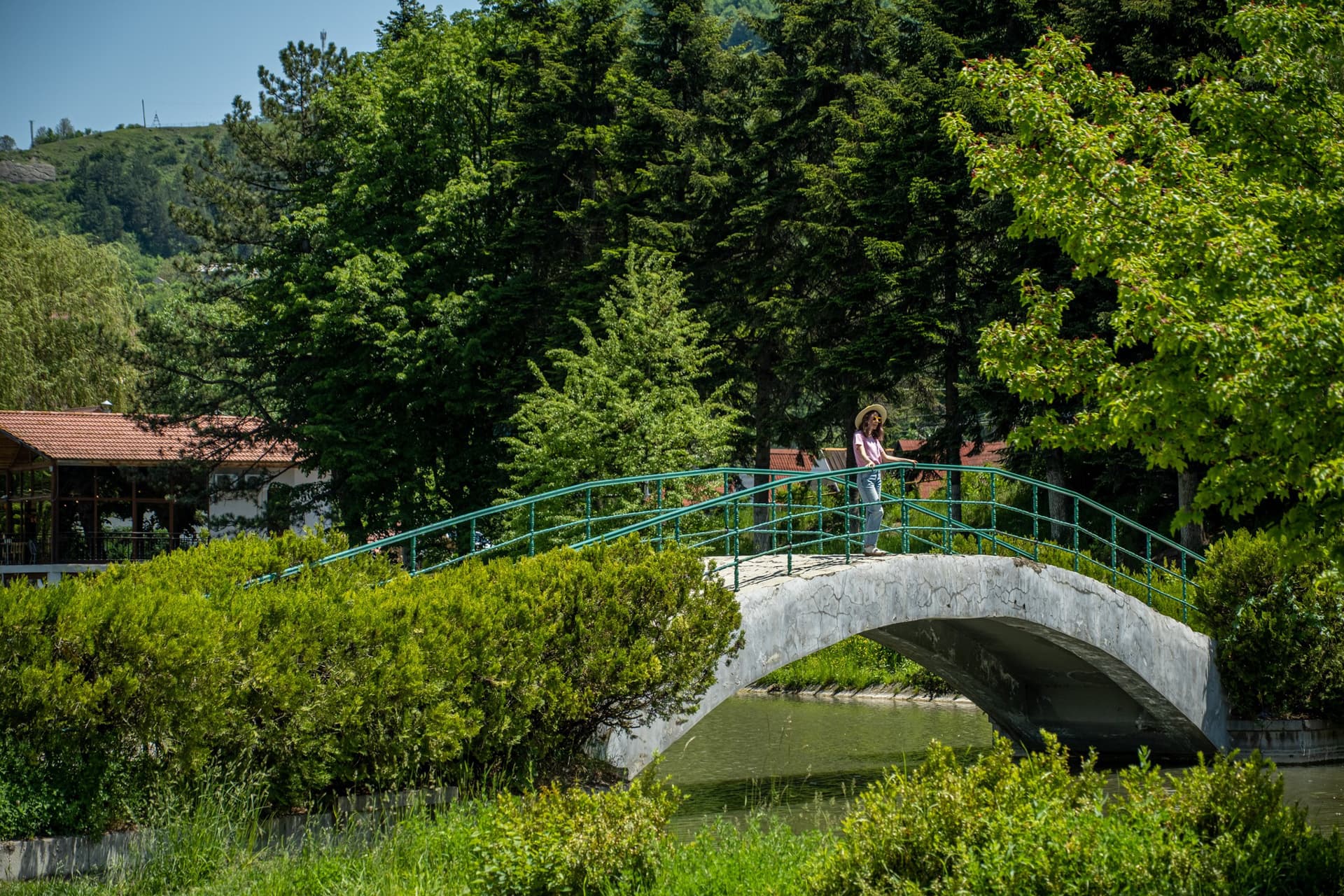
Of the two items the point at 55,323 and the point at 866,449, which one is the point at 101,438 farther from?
the point at 866,449

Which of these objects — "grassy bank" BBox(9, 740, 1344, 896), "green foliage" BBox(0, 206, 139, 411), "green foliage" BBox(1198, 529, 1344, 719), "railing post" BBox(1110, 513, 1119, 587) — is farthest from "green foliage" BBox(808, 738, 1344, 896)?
"green foliage" BBox(0, 206, 139, 411)

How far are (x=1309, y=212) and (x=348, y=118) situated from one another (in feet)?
91.6

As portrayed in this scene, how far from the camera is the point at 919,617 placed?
1312 centimetres

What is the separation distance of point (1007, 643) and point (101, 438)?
31.0m

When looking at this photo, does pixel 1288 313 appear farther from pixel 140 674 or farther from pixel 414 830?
pixel 140 674

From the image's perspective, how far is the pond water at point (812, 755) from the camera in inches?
533

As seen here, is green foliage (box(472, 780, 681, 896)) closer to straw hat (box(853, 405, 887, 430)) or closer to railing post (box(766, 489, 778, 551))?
railing post (box(766, 489, 778, 551))

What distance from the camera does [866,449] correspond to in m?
13.7

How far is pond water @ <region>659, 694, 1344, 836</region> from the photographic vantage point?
44.4 ft

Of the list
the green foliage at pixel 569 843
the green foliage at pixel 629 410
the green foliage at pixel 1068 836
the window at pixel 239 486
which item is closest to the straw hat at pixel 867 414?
the green foliage at pixel 1068 836

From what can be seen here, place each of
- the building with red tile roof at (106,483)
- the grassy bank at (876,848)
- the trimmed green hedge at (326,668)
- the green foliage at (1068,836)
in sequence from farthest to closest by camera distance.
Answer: the building with red tile roof at (106,483)
the trimmed green hedge at (326,668)
the grassy bank at (876,848)
the green foliage at (1068,836)

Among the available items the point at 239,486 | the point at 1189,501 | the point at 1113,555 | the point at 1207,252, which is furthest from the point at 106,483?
the point at 1207,252

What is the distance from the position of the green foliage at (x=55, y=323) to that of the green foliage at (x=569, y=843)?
3611 cm

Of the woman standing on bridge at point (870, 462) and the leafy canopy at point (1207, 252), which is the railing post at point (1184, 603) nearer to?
the woman standing on bridge at point (870, 462)
